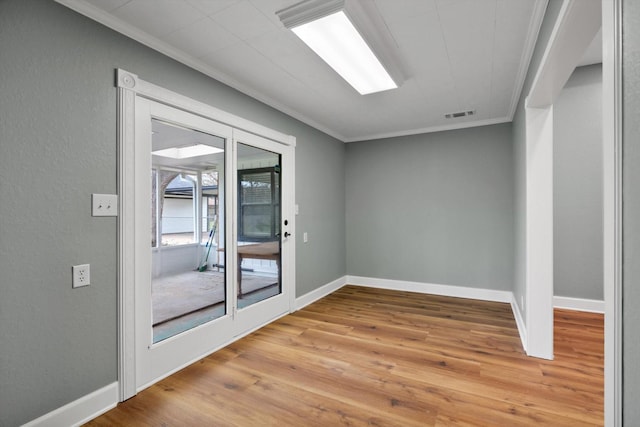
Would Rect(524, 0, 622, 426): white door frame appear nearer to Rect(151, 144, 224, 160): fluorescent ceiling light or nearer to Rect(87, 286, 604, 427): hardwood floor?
Rect(87, 286, 604, 427): hardwood floor

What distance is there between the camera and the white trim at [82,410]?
1.69m

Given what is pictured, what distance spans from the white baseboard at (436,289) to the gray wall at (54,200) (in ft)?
12.5

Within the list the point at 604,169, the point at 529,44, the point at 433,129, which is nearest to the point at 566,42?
the point at 529,44

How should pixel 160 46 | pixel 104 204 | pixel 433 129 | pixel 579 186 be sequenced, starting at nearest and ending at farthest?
pixel 104 204
pixel 160 46
pixel 579 186
pixel 433 129

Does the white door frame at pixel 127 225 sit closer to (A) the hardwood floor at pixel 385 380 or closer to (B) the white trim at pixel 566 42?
(A) the hardwood floor at pixel 385 380

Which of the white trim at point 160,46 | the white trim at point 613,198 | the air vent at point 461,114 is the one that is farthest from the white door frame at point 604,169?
the white trim at point 160,46

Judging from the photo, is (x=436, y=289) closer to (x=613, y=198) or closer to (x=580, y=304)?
(x=580, y=304)

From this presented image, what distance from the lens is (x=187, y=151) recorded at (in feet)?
8.90

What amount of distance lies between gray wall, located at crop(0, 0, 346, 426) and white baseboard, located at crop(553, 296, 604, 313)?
4.74 meters

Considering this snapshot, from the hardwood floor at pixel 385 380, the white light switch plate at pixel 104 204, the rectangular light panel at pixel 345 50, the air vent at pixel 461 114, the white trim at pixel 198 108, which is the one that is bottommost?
the hardwood floor at pixel 385 380

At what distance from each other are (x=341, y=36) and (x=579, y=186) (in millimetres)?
3530

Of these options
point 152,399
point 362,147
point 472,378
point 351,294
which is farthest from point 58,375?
point 362,147

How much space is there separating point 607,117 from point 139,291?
2.61 meters

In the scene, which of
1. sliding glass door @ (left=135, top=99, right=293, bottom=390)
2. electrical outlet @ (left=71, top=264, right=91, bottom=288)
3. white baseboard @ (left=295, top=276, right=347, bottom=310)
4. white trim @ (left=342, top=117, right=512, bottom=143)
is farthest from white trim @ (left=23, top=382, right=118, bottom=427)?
white trim @ (left=342, top=117, right=512, bottom=143)
